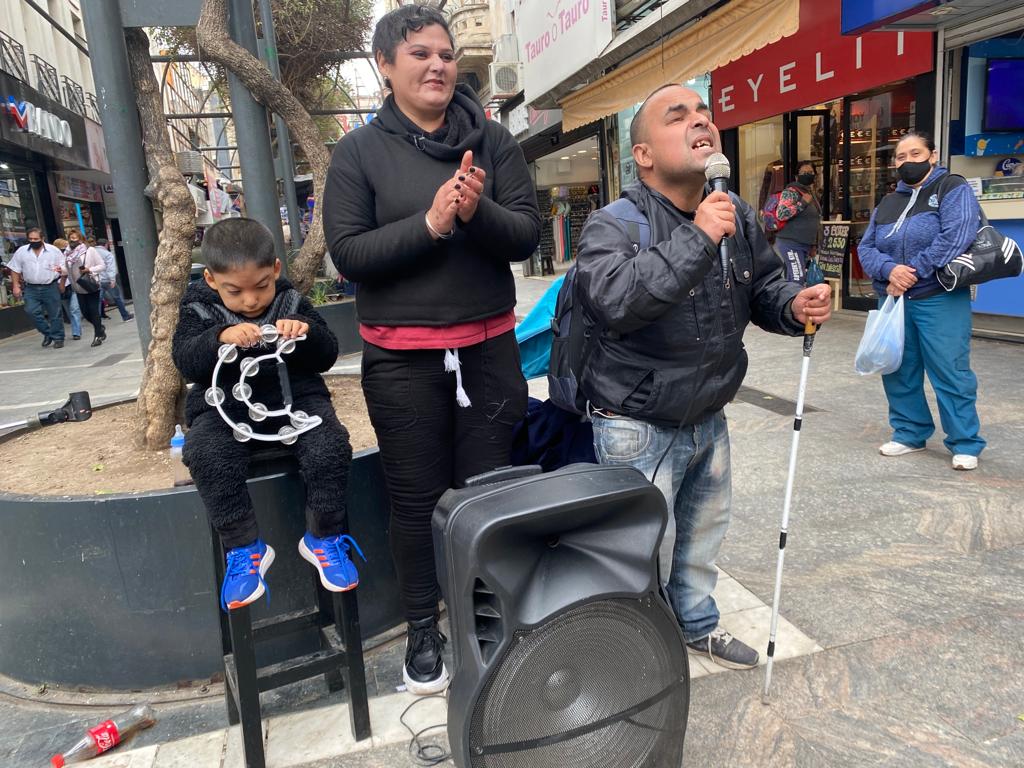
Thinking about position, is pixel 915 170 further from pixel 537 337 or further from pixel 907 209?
Answer: pixel 537 337

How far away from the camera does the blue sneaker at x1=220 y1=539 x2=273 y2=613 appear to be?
2143 millimetres

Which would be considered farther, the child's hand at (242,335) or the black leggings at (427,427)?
the black leggings at (427,427)

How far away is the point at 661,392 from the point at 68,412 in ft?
5.48

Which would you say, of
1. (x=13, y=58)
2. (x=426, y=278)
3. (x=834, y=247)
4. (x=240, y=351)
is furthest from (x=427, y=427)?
(x=13, y=58)

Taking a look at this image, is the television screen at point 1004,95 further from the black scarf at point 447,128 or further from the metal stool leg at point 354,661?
the metal stool leg at point 354,661

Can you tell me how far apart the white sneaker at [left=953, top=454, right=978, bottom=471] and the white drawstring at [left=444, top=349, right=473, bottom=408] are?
3.16m

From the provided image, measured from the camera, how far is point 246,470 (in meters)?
2.32

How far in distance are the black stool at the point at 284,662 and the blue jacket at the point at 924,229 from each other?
3.53 m

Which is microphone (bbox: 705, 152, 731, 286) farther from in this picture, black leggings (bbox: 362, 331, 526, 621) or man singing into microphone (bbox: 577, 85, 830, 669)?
black leggings (bbox: 362, 331, 526, 621)

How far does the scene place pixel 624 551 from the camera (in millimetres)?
1630

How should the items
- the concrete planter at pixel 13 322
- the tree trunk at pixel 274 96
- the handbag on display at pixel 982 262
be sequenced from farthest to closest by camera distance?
the concrete planter at pixel 13 322 < the handbag on display at pixel 982 262 < the tree trunk at pixel 274 96

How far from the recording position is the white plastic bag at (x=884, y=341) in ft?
13.9

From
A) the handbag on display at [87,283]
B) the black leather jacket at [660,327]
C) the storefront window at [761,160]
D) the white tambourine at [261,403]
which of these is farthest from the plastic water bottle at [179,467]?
the handbag on display at [87,283]

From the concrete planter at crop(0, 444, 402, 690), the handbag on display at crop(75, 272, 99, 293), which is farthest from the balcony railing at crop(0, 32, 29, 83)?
the concrete planter at crop(0, 444, 402, 690)
